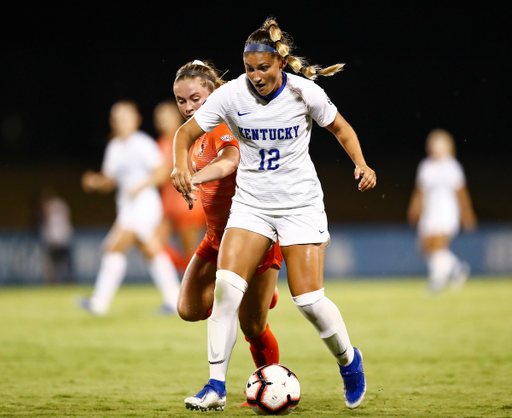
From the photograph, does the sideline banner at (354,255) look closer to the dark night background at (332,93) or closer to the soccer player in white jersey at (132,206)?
the dark night background at (332,93)

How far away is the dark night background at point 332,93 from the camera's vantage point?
67.2 feet

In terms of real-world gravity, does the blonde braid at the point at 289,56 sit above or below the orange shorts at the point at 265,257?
above

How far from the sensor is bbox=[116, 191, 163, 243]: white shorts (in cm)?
902

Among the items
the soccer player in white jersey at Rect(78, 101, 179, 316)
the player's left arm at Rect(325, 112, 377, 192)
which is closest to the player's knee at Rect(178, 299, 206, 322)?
the player's left arm at Rect(325, 112, 377, 192)

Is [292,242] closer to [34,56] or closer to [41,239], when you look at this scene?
[41,239]

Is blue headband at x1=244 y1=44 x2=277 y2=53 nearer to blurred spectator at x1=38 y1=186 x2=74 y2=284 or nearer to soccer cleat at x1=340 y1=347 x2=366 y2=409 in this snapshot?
soccer cleat at x1=340 y1=347 x2=366 y2=409

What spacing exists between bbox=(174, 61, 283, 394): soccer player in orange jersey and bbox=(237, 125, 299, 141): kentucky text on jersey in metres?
0.33

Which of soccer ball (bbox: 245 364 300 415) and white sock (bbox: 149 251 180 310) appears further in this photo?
white sock (bbox: 149 251 180 310)

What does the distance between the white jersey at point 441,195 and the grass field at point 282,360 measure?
5.59 ft

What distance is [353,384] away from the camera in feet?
13.2

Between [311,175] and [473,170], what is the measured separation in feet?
61.4

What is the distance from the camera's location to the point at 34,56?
21484 mm

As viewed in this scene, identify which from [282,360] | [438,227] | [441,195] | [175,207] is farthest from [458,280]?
[282,360]

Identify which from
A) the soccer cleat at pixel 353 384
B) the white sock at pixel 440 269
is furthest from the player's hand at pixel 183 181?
the white sock at pixel 440 269
